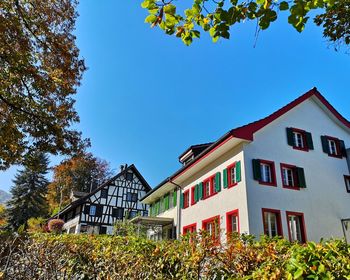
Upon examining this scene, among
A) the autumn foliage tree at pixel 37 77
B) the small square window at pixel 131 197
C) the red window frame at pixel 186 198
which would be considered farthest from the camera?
the small square window at pixel 131 197

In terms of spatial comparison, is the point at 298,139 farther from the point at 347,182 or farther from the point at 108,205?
the point at 108,205

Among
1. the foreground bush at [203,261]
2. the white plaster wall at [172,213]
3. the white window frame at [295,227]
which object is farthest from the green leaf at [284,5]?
the white plaster wall at [172,213]

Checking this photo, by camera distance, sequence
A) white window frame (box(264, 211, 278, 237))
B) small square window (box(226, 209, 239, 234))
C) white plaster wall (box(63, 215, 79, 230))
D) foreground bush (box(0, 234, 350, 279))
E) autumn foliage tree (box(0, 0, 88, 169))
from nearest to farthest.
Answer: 1. foreground bush (box(0, 234, 350, 279))
2. autumn foliage tree (box(0, 0, 88, 169))
3. white window frame (box(264, 211, 278, 237))
4. small square window (box(226, 209, 239, 234))
5. white plaster wall (box(63, 215, 79, 230))

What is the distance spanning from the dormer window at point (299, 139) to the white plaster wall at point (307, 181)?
24cm

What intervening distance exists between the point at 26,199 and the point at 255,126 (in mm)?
35992

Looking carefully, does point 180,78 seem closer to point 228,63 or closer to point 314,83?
point 228,63

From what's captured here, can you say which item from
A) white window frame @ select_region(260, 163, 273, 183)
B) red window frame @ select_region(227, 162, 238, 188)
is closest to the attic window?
red window frame @ select_region(227, 162, 238, 188)

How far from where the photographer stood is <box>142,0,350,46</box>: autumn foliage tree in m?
2.67

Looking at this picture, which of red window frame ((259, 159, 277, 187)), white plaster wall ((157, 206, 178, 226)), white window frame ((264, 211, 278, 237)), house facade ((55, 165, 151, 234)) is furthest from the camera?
house facade ((55, 165, 151, 234))

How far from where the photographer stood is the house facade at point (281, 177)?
41.5 ft

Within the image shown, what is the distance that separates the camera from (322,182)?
14344mm

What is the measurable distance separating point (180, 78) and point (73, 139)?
5.59m

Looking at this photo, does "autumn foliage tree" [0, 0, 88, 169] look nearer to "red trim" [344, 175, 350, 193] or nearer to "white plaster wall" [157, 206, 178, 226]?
"white plaster wall" [157, 206, 178, 226]

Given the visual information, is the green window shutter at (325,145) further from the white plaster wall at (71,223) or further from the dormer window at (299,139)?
the white plaster wall at (71,223)
